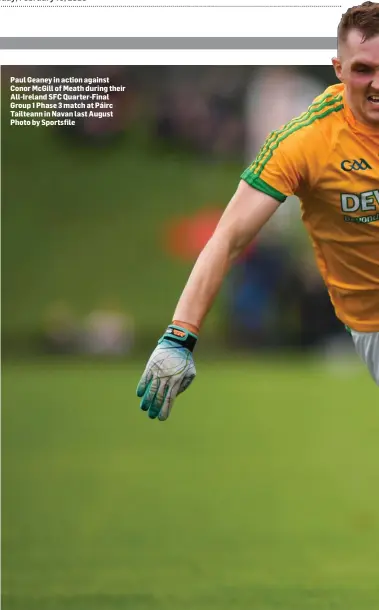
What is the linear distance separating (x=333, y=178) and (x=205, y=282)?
67 cm

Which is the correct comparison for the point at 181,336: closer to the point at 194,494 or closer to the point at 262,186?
the point at 262,186

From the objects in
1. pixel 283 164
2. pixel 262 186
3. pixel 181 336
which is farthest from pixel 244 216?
pixel 181 336

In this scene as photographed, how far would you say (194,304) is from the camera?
3840 millimetres

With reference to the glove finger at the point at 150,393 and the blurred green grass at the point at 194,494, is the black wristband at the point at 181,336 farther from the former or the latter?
the blurred green grass at the point at 194,494

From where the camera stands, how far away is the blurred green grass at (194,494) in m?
5.25

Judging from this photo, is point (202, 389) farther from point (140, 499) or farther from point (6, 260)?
point (6, 260)

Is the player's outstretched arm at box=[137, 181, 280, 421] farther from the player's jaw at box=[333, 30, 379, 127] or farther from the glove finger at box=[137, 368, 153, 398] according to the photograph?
the player's jaw at box=[333, 30, 379, 127]

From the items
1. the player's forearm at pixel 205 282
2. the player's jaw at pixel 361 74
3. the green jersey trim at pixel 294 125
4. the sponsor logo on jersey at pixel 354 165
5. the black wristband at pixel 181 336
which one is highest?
the player's jaw at pixel 361 74

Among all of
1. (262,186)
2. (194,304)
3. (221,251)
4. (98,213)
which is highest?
(262,186)

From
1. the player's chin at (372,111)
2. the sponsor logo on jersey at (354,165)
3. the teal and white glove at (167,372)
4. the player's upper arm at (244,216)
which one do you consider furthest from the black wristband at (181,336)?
the player's chin at (372,111)

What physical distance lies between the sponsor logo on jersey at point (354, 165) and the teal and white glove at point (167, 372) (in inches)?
34.3

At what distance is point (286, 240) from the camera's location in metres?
15.4

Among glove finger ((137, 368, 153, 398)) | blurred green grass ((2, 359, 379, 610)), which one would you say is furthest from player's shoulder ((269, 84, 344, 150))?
blurred green grass ((2, 359, 379, 610))

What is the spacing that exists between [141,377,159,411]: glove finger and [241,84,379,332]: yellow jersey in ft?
2.51
